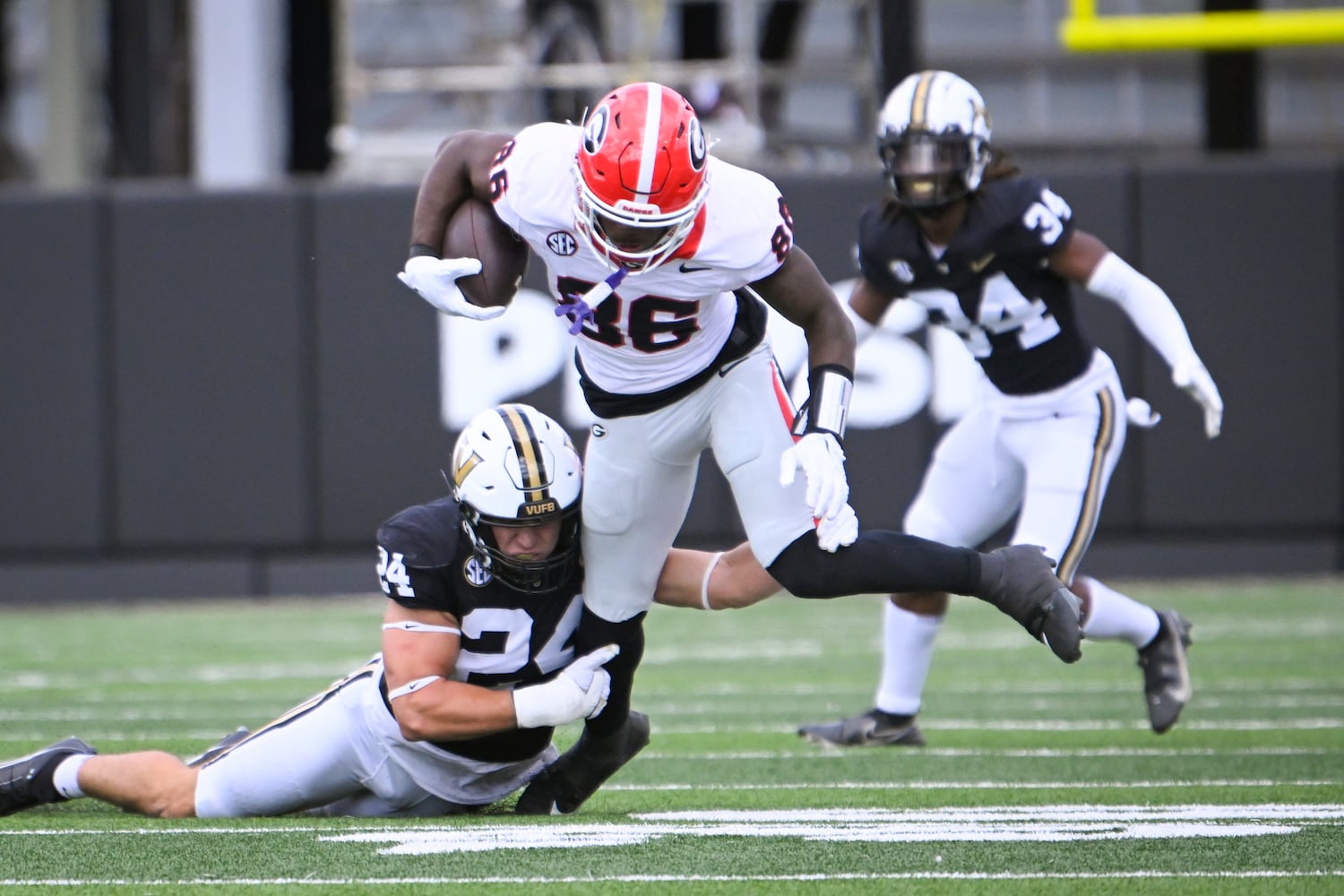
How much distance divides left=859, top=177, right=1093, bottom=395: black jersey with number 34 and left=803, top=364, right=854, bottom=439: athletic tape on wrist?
1061mm

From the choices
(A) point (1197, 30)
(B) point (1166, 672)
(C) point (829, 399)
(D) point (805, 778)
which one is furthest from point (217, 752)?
(A) point (1197, 30)

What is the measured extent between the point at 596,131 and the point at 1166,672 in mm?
2177

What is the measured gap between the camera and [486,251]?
3.68 metres

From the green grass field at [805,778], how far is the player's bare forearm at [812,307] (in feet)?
3.05

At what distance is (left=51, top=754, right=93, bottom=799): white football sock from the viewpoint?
3627 mm

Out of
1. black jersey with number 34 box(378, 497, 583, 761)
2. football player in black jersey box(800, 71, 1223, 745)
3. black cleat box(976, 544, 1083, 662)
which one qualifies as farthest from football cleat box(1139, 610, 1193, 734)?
black jersey with number 34 box(378, 497, 583, 761)

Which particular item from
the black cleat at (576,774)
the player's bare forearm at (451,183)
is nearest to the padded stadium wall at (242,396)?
the player's bare forearm at (451,183)

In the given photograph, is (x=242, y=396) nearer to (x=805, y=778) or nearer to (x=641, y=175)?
(x=805, y=778)

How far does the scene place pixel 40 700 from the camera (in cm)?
571

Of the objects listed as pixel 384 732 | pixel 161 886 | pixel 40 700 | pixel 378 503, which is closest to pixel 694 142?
pixel 384 732

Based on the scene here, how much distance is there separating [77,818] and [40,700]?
7.34 feet

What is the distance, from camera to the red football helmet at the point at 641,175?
3324 millimetres

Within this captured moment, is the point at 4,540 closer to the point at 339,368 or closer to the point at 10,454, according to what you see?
the point at 10,454

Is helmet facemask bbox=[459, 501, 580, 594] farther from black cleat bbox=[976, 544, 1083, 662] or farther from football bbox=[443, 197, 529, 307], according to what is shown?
black cleat bbox=[976, 544, 1083, 662]
